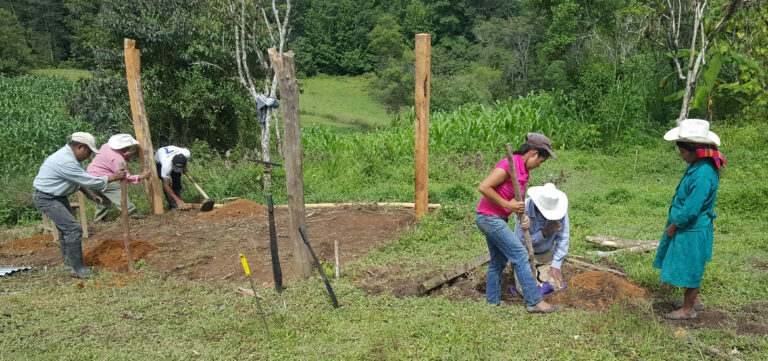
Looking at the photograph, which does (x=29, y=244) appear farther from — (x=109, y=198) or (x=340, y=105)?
(x=340, y=105)

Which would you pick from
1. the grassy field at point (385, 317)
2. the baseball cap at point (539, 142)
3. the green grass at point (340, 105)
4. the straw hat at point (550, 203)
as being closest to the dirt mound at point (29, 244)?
the grassy field at point (385, 317)

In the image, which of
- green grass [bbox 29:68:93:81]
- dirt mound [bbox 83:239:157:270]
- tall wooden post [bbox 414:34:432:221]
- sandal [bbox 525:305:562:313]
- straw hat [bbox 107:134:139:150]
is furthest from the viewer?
green grass [bbox 29:68:93:81]

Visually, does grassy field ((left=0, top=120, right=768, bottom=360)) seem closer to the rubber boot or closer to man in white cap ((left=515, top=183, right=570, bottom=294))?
the rubber boot

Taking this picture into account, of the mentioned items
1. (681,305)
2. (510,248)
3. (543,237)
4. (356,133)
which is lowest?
(681,305)

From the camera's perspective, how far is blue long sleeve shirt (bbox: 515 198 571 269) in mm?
4512

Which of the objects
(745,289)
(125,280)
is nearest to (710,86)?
(745,289)

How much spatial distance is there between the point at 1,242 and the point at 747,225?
32.5 feet

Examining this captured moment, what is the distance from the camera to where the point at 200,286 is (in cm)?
552

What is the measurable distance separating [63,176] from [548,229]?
5013mm

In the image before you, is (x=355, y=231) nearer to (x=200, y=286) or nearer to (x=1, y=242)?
(x=200, y=286)

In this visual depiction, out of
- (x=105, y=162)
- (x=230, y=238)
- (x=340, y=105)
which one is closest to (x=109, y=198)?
(x=105, y=162)

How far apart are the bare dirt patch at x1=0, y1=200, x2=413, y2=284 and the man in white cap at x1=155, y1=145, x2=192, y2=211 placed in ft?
1.01

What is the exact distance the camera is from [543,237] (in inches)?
187

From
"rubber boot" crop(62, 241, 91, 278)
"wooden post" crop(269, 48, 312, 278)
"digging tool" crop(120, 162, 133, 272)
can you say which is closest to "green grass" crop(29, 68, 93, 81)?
"rubber boot" crop(62, 241, 91, 278)
